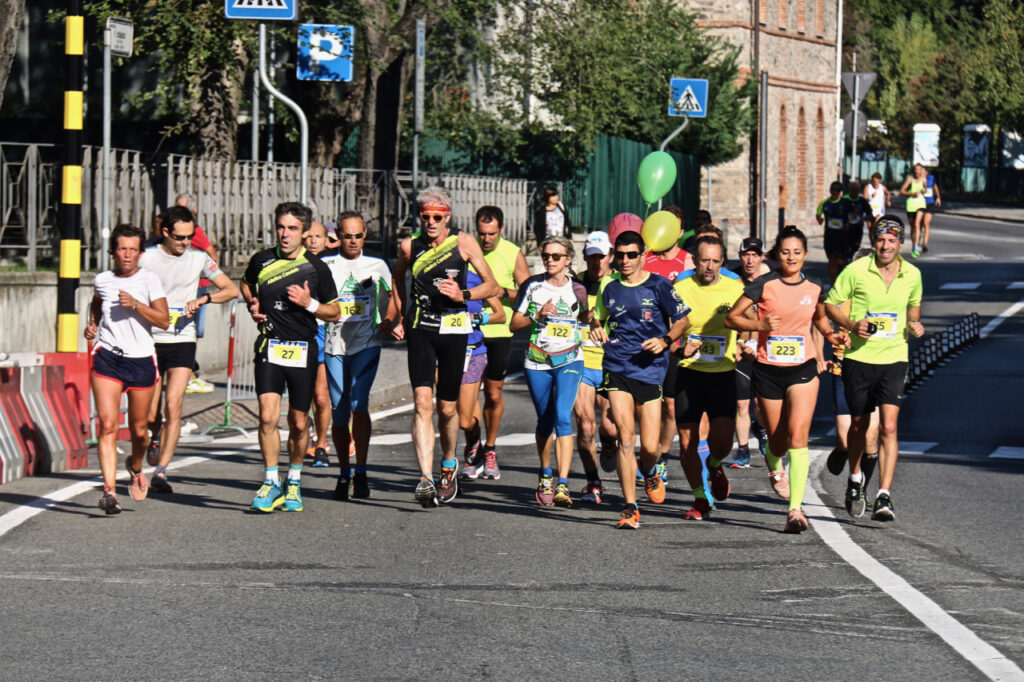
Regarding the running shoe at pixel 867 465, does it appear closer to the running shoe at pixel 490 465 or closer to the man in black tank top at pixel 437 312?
the man in black tank top at pixel 437 312

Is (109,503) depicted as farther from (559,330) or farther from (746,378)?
(746,378)

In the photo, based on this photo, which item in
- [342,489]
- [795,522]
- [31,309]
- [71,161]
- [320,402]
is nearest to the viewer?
[795,522]

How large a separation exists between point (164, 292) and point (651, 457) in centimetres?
337

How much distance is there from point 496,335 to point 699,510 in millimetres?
2597

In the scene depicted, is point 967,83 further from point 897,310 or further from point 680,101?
point 897,310

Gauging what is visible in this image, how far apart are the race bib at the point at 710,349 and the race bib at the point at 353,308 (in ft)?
7.24

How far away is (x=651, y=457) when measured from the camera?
11133mm

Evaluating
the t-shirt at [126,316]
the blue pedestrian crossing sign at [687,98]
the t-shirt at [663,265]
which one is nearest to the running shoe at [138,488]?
the t-shirt at [126,316]

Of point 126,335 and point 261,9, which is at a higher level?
point 261,9

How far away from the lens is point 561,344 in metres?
11.4

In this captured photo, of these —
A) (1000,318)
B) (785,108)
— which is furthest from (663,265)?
(785,108)

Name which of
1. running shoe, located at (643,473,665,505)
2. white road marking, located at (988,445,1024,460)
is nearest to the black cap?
running shoe, located at (643,473,665,505)

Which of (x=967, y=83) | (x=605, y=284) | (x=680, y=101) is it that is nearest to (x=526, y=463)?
(x=605, y=284)

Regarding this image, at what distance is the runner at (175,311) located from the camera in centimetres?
1181
